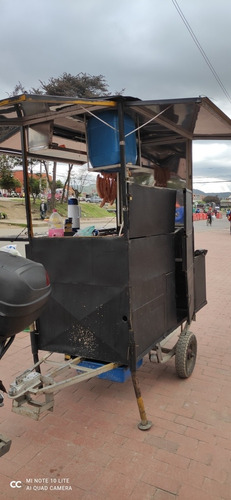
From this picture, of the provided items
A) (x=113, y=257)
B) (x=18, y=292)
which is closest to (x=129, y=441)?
(x=113, y=257)

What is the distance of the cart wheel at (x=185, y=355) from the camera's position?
3551 mm

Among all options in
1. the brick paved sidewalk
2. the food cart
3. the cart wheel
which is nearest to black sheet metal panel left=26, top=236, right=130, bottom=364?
the food cart

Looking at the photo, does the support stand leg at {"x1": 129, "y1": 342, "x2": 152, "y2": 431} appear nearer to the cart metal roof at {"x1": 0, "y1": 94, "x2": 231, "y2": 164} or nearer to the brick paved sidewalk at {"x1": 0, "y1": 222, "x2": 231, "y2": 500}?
the brick paved sidewalk at {"x1": 0, "y1": 222, "x2": 231, "y2": 500}

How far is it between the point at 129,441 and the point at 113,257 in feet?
4.70

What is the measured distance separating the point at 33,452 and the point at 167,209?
2323 millimetres

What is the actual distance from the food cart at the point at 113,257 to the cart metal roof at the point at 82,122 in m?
0.01

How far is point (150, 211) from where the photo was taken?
9.86 ft

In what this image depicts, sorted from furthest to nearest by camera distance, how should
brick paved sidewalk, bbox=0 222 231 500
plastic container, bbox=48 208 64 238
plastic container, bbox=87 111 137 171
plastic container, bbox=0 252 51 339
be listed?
plastic container, bbox=48 208 64 238 < plastic container, bbox=87 111 137 171 < brick paved sidewalk, bbox=0 222 231 500 < plastic container, bbox=0 252 51 339

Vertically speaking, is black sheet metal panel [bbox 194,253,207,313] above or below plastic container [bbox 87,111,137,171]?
below

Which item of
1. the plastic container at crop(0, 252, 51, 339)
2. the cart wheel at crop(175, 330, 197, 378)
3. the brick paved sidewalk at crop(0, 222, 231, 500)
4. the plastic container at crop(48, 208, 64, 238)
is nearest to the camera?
the plastic container at crop(0, 252, 51, 339)

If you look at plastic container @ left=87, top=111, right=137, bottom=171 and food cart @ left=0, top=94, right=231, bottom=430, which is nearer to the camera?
food cart @ left=0, top=94, right=231, bottom=430

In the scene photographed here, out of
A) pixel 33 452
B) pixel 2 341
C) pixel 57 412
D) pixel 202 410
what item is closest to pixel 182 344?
pixel 202 410

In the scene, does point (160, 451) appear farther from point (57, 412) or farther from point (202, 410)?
point (57, 412)

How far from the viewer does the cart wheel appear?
11.6ft
